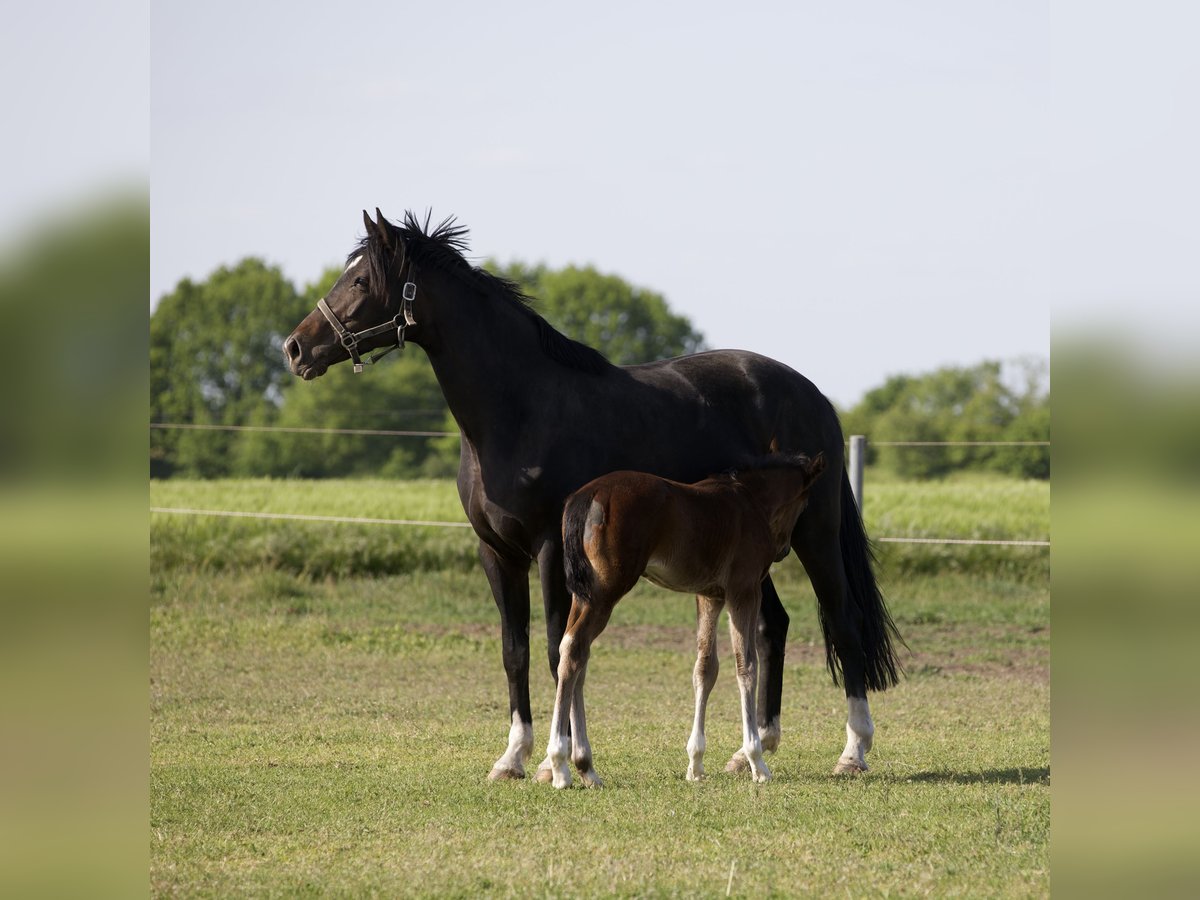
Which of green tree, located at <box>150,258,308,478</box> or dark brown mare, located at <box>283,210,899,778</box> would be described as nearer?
dark brown mare, located at <box>283,210,899,778</box>

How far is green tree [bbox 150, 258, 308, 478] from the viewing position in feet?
131

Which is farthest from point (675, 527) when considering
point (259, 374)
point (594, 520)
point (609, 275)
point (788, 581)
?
point (609, 275)

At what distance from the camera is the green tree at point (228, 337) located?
131 ft

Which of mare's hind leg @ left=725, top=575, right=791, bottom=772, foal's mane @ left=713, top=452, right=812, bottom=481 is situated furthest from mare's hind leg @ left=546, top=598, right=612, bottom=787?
mare's hind leg @ left=725, top=575, right=791, bottom=772

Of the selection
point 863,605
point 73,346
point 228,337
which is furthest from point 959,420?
point 73,346

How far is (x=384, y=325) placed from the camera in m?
6.29

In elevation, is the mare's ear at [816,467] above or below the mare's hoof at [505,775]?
above

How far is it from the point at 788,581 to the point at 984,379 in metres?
26.6

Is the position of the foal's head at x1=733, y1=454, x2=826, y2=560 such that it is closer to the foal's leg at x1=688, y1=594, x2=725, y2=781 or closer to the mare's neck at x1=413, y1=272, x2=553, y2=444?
the foal's leg at x1=688, y1=594, x2=725, y2=781

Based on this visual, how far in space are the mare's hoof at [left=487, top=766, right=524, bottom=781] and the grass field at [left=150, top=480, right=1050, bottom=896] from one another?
0.12m

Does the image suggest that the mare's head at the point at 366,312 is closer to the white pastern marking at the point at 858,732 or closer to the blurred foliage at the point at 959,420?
the white pastern marking at the point at 858,732

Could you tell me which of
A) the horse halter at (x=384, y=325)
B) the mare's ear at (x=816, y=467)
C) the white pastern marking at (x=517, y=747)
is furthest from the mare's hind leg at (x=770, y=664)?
the horse halter at (x=384, y=325)

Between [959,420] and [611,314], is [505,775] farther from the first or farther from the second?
[611,314]

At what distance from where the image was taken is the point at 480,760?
7.03 m
